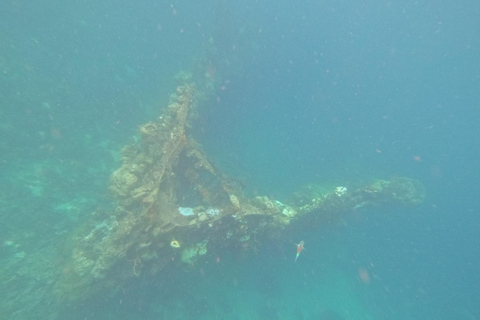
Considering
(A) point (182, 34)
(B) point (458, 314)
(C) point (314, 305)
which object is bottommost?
(B) point (458, 314)

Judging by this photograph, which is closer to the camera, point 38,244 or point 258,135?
point 38,244

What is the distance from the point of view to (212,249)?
8.03m

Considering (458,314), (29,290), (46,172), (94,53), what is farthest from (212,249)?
(458,314)

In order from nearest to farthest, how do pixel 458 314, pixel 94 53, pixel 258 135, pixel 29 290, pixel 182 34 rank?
1. pixel 29 290
2. pixel 94 53
3. pixel 182 34
4. pixel 258 135
5. pixel 458 314

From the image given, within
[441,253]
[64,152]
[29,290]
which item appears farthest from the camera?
[441,253]

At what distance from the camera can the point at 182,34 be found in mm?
14453

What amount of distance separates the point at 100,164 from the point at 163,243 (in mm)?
4352

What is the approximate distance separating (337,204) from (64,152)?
1299cm

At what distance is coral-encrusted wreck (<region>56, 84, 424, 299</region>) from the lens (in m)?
6.09

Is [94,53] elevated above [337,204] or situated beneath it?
elevated above

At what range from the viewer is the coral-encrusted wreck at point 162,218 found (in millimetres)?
6094

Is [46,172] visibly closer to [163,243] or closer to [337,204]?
[163,243]

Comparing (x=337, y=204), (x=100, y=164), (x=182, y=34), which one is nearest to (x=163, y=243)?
(x=100, y=164)

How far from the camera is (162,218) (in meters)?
6.68
